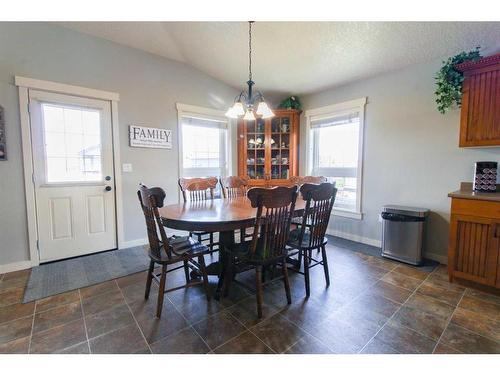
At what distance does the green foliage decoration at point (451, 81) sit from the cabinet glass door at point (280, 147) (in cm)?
222

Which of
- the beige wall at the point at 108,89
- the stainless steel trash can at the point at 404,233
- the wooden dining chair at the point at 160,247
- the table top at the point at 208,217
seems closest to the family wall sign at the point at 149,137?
the beige wall at the point at 108,89

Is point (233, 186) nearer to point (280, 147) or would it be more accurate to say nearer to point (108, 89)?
point (280, 147)

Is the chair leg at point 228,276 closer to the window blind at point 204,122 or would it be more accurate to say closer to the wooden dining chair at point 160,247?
the wooden dining chair at point 160,247

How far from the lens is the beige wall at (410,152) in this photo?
2.75 metres

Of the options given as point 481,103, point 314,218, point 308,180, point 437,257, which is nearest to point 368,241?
point 437,257

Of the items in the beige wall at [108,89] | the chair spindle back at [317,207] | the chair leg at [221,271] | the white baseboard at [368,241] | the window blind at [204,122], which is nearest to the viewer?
the chair spindle back at [317,207]

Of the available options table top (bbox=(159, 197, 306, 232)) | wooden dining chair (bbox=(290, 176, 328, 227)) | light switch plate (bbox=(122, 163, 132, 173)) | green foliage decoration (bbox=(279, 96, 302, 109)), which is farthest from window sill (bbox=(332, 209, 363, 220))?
light switch plate (bbox=(122, 163, 132, 173))

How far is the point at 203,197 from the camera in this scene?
300 centimetres

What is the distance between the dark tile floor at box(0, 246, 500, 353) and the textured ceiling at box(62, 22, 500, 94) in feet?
8.06

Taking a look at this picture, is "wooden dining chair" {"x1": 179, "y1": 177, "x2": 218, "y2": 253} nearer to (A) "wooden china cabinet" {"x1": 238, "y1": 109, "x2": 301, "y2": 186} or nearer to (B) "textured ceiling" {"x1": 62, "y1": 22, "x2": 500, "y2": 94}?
(A) "wooden china cabinet" {"x1": 238, "y1": 109, "x2": 301, "y2": 186}

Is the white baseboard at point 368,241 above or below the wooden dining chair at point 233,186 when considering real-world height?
below

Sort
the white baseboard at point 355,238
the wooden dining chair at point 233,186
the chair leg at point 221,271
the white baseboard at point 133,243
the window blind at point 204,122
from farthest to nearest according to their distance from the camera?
the window blind at point 204,122 < the white baseboard at point 355,238 < the white baseboard at point 133,243 < the wooden dining chair at point 233,186 < the chair leg at point 221,271

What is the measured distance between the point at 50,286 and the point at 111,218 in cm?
109

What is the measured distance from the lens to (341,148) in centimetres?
390
